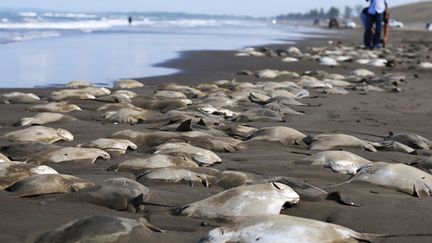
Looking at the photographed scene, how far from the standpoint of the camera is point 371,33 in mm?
21906

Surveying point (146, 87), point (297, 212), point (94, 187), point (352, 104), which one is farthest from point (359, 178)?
point (146, 87)

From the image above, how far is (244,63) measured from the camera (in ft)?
54.3

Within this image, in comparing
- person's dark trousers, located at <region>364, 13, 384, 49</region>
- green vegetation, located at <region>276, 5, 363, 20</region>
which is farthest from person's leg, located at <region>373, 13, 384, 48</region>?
green vegetation, located at <region>276, 5, 363, 20</region>

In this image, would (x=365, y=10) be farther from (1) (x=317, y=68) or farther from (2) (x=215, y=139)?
(2) (x=215, y=139)

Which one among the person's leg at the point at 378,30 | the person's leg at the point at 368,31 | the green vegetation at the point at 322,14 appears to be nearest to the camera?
the person's leg at the point at 378,30

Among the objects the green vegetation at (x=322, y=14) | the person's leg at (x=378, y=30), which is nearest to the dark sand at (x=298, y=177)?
the person's leg at (x=378, y=30)

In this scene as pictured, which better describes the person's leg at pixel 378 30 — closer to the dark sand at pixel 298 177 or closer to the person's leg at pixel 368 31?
the person's leg at pixel 368 31

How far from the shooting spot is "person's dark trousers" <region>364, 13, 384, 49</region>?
19509mm

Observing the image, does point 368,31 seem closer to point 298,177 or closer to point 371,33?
point 371,33

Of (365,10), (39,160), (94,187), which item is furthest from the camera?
(365,10)

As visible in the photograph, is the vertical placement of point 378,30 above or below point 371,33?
above

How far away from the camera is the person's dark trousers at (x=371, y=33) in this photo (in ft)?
64.0

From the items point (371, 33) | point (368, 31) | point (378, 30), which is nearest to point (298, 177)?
point (378, 30)

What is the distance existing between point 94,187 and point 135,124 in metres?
2.76
